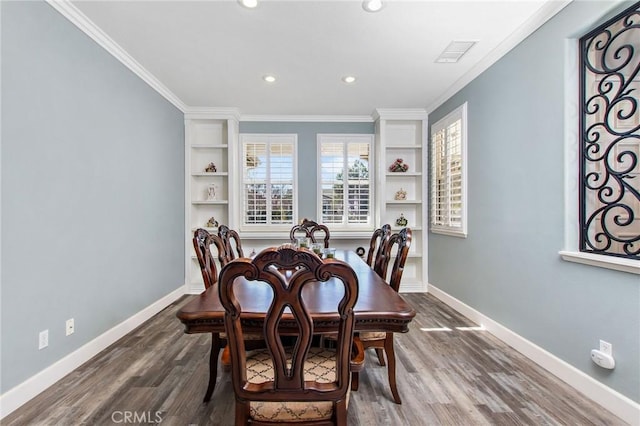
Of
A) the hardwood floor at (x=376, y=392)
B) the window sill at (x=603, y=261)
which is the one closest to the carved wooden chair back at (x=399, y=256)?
the hardwood floor at (x=376, y=392)

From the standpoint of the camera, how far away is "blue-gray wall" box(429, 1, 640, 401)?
1.87 m

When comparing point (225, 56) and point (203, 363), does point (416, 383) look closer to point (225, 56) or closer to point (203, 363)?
point (203, 363)

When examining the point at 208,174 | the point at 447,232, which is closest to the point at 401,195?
the point at 447,232

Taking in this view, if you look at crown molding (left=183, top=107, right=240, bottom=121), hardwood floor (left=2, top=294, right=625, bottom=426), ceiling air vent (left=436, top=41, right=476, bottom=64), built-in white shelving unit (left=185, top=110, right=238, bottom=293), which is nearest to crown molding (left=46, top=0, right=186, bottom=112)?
crown molding (left=183, top=107, right=240, bottom=121)

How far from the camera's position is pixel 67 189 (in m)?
2.30

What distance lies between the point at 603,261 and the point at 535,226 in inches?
25.0

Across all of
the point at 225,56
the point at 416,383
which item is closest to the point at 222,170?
the point at 225,56

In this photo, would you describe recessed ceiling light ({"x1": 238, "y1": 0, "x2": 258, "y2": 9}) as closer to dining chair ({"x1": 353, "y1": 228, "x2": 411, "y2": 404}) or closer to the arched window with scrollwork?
dining chair ({"x1": 353, "y1": 228, "x2": 411, "y2": 404})

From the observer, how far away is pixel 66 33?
231 cm

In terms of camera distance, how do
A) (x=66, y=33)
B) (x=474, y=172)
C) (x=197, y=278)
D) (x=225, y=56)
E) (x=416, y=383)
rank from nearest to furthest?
(x=416, y=383) → (x=66, y=33) → (x=225, y=56) → (x=474, y=172) → (x=197, y=278)

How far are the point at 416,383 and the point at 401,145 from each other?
137 inches

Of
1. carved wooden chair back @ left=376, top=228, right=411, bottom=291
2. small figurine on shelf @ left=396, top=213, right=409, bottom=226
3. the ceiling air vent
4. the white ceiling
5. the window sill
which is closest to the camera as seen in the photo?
the window sill

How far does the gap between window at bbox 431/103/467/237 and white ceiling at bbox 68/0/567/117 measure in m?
0.46

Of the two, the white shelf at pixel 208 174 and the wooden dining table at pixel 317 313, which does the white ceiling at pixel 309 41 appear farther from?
the wooden dining table at pixel 317 313
